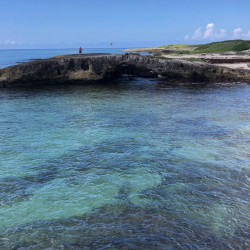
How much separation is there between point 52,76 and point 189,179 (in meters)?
26.7

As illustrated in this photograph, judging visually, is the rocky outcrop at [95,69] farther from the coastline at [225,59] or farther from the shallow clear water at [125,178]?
the shallow clear water at [125,178]

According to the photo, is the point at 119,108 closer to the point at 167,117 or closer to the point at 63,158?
the point at 167,117

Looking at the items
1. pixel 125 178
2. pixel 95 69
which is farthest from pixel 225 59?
pixel 125 178

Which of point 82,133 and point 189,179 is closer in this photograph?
point 189,179

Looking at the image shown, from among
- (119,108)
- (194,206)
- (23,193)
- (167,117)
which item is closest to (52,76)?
(119,108)

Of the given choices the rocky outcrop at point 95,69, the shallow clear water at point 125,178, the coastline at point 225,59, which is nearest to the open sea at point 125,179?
the shallow clear water at point 125,178

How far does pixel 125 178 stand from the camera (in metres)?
10.2

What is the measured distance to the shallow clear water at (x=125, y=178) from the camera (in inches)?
279

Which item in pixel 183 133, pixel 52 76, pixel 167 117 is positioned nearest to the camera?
pixel 183 133

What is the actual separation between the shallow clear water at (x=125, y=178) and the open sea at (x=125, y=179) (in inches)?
1.3

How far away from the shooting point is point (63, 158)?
39.8ft

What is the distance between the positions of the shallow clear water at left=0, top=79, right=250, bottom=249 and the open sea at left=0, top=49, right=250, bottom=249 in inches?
1.3

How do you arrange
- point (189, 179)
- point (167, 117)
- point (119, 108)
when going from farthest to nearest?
1. point (119, 108)
2. point (167, 117)
3. point (189, 179)

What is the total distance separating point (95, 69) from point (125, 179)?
25280 mm
